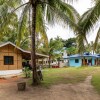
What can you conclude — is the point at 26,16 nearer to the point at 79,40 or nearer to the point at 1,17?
the point at 1,17

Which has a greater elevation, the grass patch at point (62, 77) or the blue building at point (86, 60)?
the blue building at point (86, 60)

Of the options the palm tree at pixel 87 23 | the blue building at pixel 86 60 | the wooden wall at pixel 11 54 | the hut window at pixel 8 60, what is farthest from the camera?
the blue building at pixel 86 60

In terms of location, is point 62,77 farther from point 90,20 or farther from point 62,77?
point 90,20

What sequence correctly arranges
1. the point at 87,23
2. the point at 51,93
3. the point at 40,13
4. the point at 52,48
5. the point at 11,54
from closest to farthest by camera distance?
1. the point at 51,93
2. the point at 87,23
3. the point at 40,13
4. the point at 11,54
5. the point at 52,48

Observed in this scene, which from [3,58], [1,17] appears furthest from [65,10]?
[3,58]

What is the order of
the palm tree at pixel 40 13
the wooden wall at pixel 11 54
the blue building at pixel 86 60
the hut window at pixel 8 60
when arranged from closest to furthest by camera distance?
the palm tree at pixel 40 13 < the wooden wall at pixel 11 54 < the hut window at pixel 8 60 < the blue building at pixel 86 60

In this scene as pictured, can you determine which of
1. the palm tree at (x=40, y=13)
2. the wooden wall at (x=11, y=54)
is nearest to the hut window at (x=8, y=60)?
the wooden wall at (x=11, y=54)

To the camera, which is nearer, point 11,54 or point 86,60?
point 11,54

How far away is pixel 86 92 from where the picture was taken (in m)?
14.1

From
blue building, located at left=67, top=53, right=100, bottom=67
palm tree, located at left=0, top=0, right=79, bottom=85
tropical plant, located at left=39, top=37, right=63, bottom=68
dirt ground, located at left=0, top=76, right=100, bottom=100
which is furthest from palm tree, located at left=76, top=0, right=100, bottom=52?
blue building, located at left=67, top=53, right=100, bottom=67

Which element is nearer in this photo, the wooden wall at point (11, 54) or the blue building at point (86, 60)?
the wooden wall at point (11, 54)

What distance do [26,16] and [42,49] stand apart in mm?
29007

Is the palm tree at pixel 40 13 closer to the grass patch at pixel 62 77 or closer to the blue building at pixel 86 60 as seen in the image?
the grass patch at pixel 62 77

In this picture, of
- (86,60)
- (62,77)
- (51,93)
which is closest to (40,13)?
(51,93)
